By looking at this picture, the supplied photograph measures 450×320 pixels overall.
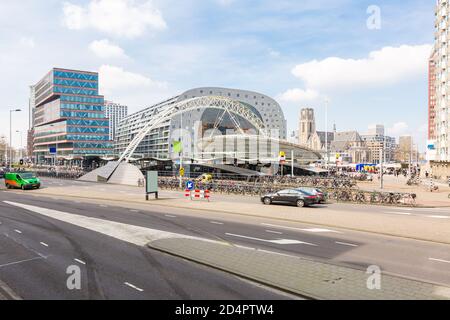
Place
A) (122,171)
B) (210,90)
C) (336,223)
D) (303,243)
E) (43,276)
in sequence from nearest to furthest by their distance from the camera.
→ 1. (43,276)
2. (303,243)
3. (336,223)
4. (122,171)
5. (210,90)

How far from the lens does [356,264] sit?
10820 mm

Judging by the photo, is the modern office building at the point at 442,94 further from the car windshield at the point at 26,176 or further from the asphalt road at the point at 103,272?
the asphalt road at the point at 103,272

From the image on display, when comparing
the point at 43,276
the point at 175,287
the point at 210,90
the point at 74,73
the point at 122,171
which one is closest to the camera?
the point at 175,287

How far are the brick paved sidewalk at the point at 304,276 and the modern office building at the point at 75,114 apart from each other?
12917 cm

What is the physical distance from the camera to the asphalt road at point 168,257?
8555 mm

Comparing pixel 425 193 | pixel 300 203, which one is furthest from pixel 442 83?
pixel 300 203

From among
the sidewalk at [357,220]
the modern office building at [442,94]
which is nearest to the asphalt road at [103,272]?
the sidewalk at [357,220]

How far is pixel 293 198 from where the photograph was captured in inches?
1025

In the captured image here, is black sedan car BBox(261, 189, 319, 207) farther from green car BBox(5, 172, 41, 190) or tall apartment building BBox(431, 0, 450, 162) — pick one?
tall apartment building BBox(431, 0, 450, 162)

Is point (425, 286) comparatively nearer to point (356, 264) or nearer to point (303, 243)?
point (356, 264)

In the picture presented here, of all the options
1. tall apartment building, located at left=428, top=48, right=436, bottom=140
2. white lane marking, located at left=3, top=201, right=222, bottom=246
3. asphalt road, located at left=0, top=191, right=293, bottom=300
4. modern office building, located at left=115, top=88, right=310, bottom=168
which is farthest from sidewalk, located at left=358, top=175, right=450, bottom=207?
tall apartment building, located at left=428, top=48, right=436, bottom=140

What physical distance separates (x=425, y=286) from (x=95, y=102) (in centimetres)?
14498

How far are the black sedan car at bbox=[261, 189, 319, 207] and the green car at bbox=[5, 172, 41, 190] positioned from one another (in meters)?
27.3

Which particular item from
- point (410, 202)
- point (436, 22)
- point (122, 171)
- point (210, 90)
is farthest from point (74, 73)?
point (410, 202)
